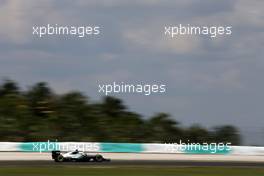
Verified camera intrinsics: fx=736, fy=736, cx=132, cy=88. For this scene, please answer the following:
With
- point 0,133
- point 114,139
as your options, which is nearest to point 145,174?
point 114,139

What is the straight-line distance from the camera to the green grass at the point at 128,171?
2741 centimetres

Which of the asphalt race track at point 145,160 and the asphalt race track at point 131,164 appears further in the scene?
the asphalt race track at point 145,160

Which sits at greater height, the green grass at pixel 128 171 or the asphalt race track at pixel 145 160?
the asphalt race track at pixel 145 160

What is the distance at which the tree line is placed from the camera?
44.0 metres

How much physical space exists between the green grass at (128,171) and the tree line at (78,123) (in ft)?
30.9

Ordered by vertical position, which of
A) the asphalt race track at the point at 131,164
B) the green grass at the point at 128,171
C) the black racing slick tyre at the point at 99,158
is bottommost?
the green grass at the point at 128,171

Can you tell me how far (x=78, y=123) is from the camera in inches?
1984

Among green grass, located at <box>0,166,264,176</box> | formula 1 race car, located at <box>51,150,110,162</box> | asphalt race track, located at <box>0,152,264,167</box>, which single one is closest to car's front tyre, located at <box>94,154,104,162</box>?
formula 1 race car, located at <box>51,150,110,162</box>

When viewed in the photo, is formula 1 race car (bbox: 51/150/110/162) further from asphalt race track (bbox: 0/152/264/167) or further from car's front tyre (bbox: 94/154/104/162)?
asphalt race track (bbox: 0/152/264/167)

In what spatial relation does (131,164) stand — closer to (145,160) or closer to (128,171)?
(145,160)

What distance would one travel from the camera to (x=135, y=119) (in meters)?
55.4

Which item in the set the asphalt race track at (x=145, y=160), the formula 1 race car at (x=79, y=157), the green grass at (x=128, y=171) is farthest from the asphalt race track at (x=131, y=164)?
the green grass at (x=128, y=171)

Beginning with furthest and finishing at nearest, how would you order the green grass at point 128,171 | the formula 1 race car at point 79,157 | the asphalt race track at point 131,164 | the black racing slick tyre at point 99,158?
the black racing slick tyre at point 99,158, the formula 1 race car at point 79,157, the asphalt race track at point 131,164, the green grass at point 128,171

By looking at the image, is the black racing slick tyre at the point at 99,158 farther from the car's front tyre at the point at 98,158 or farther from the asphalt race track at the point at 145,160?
the asphalt race track at the point at 145,160
